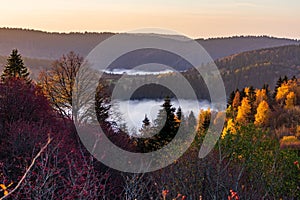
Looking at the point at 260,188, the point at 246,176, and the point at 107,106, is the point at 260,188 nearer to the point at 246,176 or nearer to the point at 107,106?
the point at 246,176

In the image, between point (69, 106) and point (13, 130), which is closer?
point (13, 130)

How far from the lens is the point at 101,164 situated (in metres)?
20.3

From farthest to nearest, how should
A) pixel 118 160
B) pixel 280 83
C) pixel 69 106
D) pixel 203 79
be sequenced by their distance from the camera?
pixel 203 79, pixel 280 83, pixel 69 106, pixel 118 160

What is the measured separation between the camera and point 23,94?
73.9 feet

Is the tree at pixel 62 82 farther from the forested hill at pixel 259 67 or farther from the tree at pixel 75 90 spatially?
the forested hill at pixel 259 67

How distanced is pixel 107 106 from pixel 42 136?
42.7ft

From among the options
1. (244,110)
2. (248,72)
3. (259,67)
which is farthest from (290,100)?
(259,67)

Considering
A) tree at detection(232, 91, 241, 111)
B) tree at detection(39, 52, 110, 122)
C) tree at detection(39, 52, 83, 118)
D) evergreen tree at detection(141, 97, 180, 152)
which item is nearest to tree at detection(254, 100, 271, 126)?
tree at detection(232, 91, 241, 111)

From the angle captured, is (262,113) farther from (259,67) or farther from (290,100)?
(259,67)

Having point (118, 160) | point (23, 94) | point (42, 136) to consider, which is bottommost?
point (118, 160)

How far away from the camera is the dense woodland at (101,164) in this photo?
12742 millimetres

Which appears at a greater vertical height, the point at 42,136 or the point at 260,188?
the point at 42,136

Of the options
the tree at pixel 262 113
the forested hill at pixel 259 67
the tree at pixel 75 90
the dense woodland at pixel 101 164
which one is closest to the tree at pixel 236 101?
the tree at pixel 262 113

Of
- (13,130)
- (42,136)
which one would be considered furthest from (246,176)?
(13,130)
